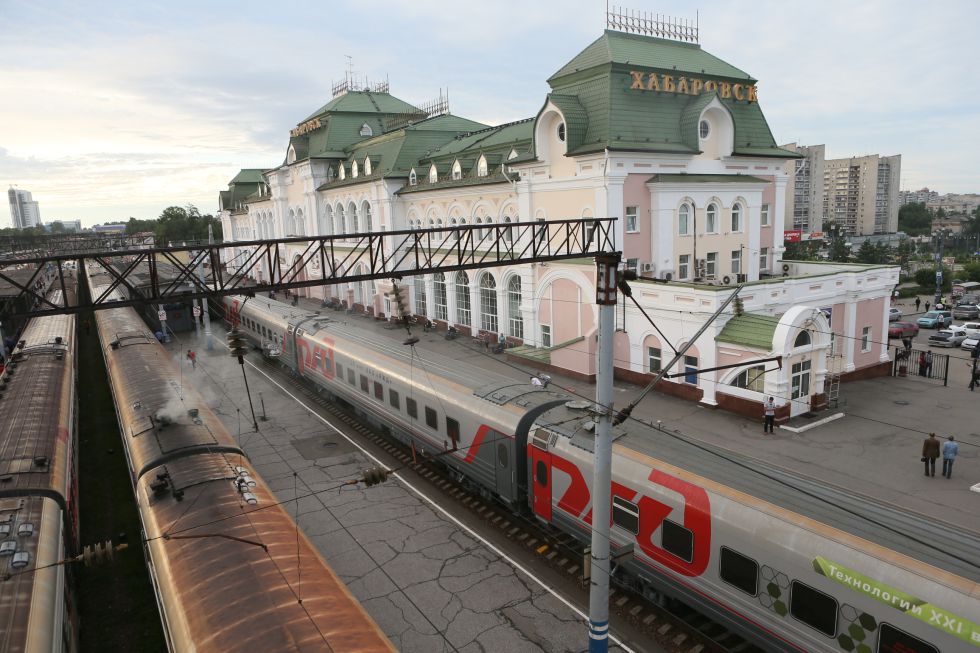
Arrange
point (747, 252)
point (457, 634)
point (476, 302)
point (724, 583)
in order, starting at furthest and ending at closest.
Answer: point (476, 302)
point (747, 252)
point (457, 634)
point (724, 583)

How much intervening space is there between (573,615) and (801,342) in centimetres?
1501

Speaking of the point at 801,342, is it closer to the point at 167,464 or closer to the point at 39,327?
the point at 167,464

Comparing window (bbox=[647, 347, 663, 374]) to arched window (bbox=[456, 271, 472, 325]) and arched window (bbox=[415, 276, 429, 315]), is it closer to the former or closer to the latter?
arched window (bbox=[456, 271, 472, 325])

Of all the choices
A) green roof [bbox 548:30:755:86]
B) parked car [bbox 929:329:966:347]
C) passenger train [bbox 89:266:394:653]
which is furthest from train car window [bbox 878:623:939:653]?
parked car [bbox 929:329:966:347]

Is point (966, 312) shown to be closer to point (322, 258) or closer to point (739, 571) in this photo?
point (739, 571)

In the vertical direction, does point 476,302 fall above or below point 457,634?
above

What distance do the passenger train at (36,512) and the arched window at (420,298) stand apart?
24.7 metres

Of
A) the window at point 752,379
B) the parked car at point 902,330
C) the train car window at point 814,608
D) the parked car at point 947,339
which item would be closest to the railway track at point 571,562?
the train car window at point 814,608

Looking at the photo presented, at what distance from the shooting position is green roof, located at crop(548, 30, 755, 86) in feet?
94.5

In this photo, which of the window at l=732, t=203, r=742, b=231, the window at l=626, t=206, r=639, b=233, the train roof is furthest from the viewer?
the window at l=732, t=203, r=742, b=231

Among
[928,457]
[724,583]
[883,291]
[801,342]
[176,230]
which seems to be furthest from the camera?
[176,230]

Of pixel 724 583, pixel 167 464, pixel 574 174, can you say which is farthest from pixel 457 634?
pixel 574 174

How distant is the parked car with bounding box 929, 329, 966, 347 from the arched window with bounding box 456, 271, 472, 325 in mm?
28145

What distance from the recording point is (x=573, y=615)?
12.0m
